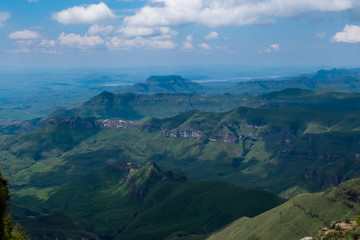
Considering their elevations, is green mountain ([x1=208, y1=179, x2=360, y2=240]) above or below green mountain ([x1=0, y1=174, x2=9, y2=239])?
below

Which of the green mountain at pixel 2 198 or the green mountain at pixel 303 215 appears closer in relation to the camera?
the green mountain at pixel 2 198

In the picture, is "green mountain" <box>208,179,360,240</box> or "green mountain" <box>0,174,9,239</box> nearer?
"green mountain" <box>0,174,9,239</box>

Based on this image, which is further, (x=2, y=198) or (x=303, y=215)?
(x=303, y=215)

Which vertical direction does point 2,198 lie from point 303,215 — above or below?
above

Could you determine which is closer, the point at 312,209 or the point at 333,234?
the point at 333,234

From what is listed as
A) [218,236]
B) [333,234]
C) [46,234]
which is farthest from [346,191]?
[46,234]

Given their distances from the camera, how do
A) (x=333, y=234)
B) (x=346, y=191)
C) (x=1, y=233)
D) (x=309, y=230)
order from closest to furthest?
(x=1, y=233) → (x=333, y=234) → (x=309, y=230) → (x=346, y=191)

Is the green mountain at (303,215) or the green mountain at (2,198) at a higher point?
the green mountain at (2,198)

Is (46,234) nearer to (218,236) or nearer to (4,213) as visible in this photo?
(218,236)
